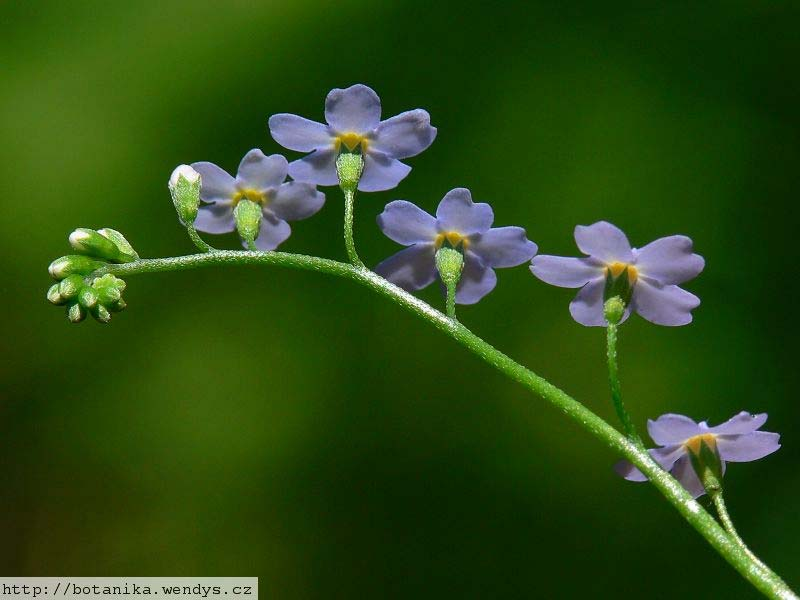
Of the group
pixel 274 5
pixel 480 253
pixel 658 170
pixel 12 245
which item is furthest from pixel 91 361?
pixel 480 253

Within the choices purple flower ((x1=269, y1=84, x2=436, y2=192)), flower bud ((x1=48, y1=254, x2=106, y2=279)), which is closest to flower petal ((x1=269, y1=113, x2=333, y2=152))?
purple flower ((x1=269, y1=84, x2=436, y2=192))

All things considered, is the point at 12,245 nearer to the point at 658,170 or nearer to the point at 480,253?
the point at 658,170

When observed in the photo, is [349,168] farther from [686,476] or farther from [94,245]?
[686,476]

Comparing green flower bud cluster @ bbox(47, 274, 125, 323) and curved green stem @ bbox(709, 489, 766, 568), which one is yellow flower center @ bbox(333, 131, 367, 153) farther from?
curved green stem @ bbox(709, 489, 766, 568)

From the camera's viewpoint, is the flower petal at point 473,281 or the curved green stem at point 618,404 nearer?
the curved green stem at point 618,404

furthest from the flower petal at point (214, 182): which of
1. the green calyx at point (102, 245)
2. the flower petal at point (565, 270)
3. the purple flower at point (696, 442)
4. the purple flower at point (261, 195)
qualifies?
the purple flower at point (696, 442)

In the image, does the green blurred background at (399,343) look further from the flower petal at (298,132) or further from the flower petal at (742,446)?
the flower petal at (742,446)
